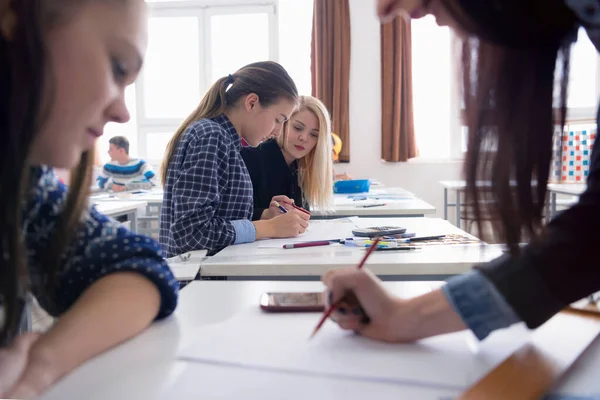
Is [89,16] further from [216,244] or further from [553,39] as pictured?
[216,244]

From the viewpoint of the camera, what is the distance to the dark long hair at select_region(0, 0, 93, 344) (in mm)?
514

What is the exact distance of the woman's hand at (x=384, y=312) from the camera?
2.27ft

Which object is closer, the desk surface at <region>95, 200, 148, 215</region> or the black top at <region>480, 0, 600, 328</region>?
the black top at <region>480, 0, 600, 328</region>

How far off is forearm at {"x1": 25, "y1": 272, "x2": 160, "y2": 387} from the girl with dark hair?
0.33 meters

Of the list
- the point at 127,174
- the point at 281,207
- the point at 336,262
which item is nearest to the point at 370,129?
the point at 127,174

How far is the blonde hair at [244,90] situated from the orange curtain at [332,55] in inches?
139

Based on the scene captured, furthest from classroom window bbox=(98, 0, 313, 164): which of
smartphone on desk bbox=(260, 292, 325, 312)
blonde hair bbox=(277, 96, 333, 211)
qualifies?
smartphone on desk bbox=(260, 292, 325, 312)

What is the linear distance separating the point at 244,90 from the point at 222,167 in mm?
338

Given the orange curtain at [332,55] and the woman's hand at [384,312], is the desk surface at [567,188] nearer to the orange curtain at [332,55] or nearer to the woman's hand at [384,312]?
the orange curtain at [332,55]

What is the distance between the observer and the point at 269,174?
2.58 m

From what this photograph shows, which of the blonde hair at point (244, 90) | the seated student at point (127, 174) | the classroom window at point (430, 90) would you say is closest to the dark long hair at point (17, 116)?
the blonde hair at point (244, 90)

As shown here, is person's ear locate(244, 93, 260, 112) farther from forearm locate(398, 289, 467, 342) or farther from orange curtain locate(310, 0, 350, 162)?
orange curtain locate(310, 0, 350, 162)

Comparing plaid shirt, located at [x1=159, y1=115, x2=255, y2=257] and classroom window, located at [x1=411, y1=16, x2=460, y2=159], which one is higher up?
classroom window, located at [x1=411, y1=16, x2=460, y2=159]

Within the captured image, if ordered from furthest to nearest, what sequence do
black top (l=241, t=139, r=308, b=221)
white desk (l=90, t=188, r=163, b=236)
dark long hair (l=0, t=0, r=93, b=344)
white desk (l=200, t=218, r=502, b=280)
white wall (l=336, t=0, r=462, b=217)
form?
1. white wall (l=336, t=0, r=462, b=217)
2. white desk (l=90, t=188, r=163, b=236)
3. black top (l=241, t=139, r=308, b=221)
4. white desk (l=200, t=218, r=502, b=280)
5. dark long hair (l=0, t=0, r=93, b=344)
